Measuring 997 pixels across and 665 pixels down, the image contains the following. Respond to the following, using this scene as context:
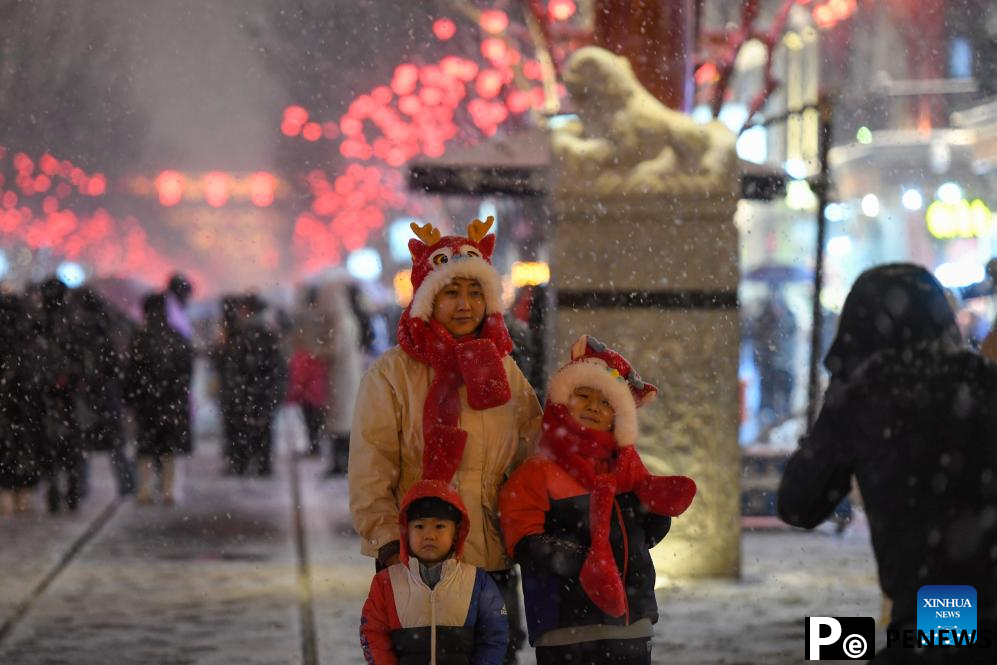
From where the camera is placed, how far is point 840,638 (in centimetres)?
639

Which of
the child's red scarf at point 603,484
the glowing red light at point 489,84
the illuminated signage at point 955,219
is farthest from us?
the illuminated signage at point 955,219

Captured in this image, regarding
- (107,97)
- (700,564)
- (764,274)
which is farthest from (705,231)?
(107,97)

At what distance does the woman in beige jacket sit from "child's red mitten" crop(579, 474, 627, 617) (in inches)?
12.1

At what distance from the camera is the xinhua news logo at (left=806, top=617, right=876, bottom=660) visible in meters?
6.03

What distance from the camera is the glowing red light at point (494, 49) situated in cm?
1814

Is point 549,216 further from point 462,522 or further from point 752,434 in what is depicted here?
point 752,434

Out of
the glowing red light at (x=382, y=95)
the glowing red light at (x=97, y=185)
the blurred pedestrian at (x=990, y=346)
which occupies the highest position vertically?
the glowing red light at (x=97, y=185)

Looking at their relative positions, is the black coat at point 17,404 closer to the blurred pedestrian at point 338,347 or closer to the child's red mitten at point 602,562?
the blurred pedestrian at point 338,347

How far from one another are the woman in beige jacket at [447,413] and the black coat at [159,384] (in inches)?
336

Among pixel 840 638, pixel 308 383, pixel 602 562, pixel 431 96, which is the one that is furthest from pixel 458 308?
pixel 431 96

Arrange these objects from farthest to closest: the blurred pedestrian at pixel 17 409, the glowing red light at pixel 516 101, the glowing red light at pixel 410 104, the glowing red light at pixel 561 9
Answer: the glowing red light at pixel 410 104, the glowing red light at pixel 516 101, the glowing red light at pixel 561 9, the blurred pedestrian at pixel 17 409

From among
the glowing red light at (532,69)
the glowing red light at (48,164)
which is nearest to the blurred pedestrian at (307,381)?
the glowing red light at (532,69)

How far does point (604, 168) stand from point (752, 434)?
11.4 m

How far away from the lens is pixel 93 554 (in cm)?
976
